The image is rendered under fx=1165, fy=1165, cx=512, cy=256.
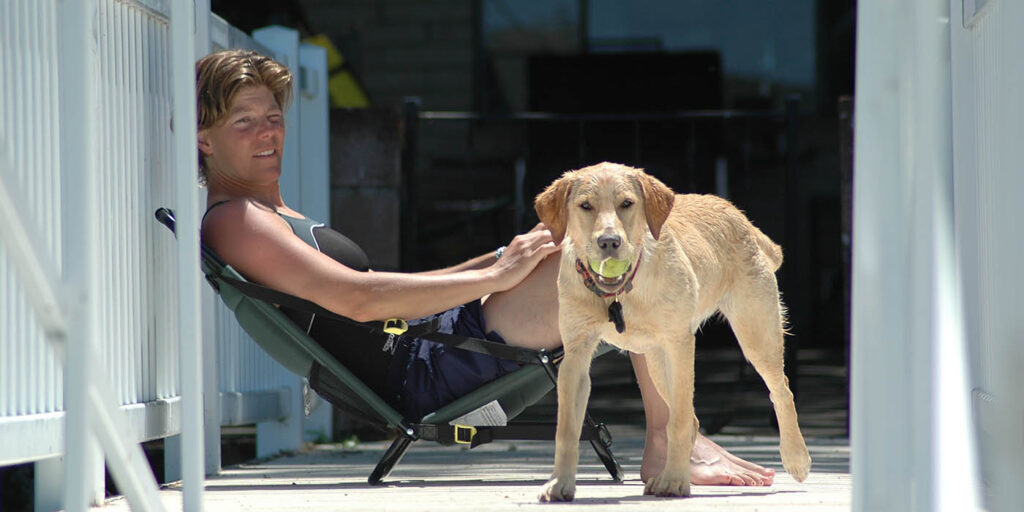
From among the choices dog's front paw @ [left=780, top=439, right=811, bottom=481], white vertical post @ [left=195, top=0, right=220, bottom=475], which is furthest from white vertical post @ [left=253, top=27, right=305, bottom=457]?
dog's front paw @ [left=780, top=439, right=811, bottom=481]

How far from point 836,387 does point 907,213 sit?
730 centimetres

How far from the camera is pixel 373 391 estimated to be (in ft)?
12.5

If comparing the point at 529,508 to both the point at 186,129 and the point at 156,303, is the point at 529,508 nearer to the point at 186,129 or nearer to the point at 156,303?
the point at 186,129

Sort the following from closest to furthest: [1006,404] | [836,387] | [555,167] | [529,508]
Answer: [1006,404]
[529,508]
[836,387]
[555,167]

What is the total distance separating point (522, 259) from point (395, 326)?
1.48 feet

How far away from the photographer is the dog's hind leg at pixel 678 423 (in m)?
3.06

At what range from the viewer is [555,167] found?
9.96 meters

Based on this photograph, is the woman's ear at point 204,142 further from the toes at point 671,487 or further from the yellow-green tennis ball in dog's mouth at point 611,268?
the toes at point 671,487

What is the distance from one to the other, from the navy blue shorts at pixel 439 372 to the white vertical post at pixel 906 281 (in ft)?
6.33

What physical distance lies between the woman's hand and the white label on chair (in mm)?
418

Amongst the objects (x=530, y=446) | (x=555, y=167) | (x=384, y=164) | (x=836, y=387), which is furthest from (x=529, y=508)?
(x=555, y=167)

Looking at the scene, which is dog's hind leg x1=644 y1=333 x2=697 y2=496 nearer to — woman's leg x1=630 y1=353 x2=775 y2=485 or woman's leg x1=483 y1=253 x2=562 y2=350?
woman's leg x1=630 y1=353 x2=775 y2=485

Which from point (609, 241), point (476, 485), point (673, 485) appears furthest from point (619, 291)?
point (476, 485)

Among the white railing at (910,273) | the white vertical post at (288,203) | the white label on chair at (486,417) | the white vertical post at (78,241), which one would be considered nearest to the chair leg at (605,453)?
the white label on chair at (486,417)
